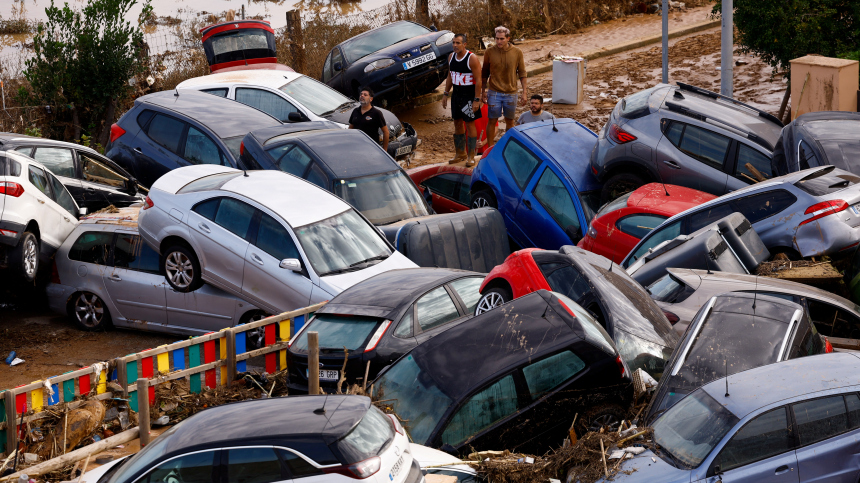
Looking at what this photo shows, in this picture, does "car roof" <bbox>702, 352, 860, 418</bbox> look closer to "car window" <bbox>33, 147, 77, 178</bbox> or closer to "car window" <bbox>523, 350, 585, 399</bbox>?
"car window" <bbox>523, 350, 585, 399</bbox>

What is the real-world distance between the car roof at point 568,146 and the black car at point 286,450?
7285 millimetres

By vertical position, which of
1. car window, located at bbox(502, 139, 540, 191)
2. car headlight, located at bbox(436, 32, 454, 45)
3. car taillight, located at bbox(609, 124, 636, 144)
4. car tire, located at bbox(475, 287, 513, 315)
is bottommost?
car tire, located at bbox(475, 287, 513, 315)

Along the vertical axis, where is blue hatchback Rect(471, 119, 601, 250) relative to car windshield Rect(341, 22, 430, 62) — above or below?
below

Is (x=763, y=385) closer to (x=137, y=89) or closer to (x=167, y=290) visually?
(x=167, y=290)

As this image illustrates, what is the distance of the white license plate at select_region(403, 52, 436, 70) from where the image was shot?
17.3 meters

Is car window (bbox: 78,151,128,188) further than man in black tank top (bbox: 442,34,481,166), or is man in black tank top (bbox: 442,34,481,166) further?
→ man in black tank top (bbox: 442,34,481,166)

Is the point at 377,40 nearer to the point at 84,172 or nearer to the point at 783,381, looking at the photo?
the point at 84,172

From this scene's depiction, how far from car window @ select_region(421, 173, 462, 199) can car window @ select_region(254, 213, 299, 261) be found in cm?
455

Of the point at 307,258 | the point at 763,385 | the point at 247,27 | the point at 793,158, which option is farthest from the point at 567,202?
the point at 247,27

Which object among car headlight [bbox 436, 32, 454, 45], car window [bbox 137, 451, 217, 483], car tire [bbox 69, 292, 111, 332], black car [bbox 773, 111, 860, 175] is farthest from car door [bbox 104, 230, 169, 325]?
car headlight [bbox 436, 32, 454, 45]

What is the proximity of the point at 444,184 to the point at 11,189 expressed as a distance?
6303mm

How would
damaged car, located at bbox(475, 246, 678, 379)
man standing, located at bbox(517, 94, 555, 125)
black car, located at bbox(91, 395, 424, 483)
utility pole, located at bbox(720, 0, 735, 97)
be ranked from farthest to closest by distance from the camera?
1. utility pole, located at bbox(720, 0, 735, 97)
2. man standing, located at bbox(517, 94, 555, 125)
3. damaged car, located at bbox(475, 246, 678, 379)
4. black car, located at bbox(91, 395, 424, 483)

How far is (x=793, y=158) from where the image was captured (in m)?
10.7

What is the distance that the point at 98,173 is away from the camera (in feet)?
41.3
